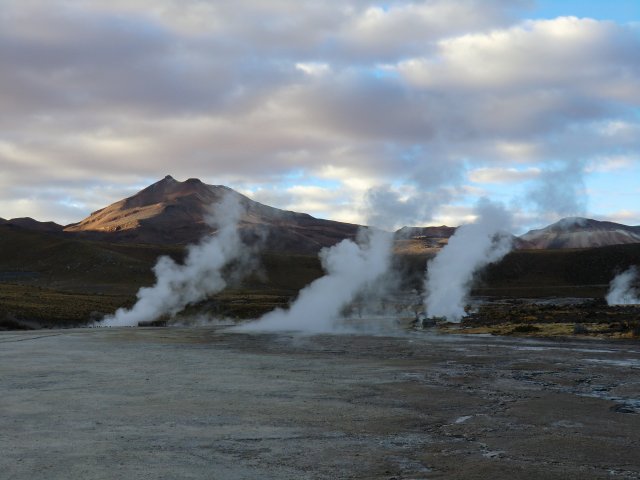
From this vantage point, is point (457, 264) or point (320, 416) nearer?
point (320, 416)

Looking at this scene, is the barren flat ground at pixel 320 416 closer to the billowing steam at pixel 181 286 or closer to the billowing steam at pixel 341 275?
the billowing steam at pixel 341 275

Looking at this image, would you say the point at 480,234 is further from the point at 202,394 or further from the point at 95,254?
the point at 95,254

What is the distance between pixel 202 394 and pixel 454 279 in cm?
5761

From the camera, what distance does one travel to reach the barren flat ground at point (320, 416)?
12.2 m

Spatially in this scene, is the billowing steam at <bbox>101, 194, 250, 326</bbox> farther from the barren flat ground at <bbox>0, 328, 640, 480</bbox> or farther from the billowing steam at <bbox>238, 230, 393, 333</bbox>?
the barren flat ground at <bbox>0, 328, 640, 480</bbox>

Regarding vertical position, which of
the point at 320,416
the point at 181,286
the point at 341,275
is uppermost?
the point at 341,275

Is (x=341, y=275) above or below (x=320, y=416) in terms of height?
above

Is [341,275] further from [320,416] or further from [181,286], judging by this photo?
[320,416]

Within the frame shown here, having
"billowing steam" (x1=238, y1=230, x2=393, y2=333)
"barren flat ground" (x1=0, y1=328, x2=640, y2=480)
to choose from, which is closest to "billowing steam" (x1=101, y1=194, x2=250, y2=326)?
"billowing steam" (x1=238, y1=230, x2=393, y2=333)

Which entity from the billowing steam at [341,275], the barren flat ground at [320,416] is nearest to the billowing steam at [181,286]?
the billowing steam at [341,275]

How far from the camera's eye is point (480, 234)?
76500 mm

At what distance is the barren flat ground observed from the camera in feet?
40.2

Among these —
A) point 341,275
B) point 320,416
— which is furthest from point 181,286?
point 320,416

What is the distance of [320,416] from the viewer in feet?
56.6
